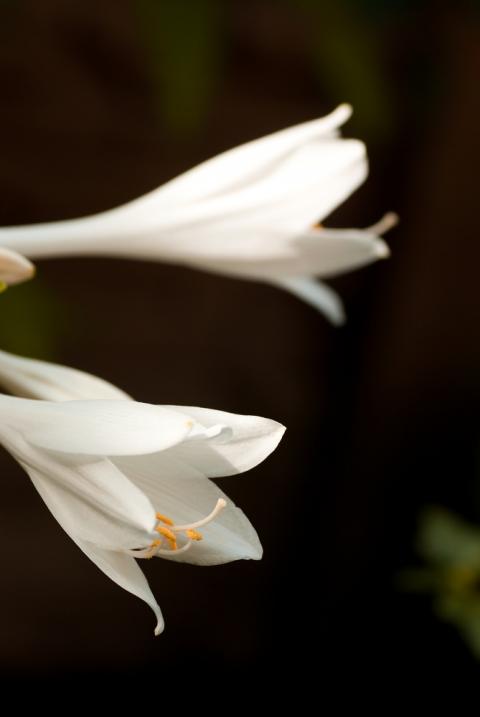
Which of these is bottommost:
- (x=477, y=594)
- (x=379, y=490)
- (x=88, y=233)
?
(x=379, y=490)

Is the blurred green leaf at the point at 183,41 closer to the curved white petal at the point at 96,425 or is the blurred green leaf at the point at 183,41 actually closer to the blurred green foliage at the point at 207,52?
the blurred green foliage at the point at 207,52

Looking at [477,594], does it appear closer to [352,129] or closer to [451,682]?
[352,129]

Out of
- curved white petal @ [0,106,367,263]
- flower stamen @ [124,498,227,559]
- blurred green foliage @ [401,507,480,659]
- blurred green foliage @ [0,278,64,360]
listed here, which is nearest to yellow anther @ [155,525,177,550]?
flower stamen @ [124,498,227,559]

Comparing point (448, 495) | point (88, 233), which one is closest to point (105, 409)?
point (88, 233)

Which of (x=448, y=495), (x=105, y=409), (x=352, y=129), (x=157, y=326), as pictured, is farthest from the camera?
(x=448, y=495)

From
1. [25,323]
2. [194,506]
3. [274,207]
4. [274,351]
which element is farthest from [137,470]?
[274,351]

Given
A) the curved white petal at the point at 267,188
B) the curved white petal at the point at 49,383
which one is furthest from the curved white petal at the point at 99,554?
the curved white petal at the point at 267,188

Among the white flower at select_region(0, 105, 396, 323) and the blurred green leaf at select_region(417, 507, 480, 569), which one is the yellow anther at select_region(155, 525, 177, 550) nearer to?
the white flower at select_region(0, 105, 396, 323)
